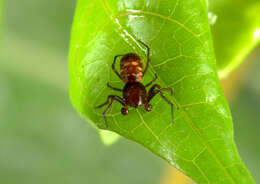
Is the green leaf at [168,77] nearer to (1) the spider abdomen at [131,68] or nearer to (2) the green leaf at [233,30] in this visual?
(1) the spider abdomen at [131,68]

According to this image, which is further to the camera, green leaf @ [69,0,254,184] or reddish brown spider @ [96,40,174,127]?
reddish brown spider @ [96,40,174,127]

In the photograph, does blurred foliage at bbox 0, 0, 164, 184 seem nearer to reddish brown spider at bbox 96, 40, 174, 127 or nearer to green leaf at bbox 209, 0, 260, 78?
reddish brown spider at bbox 96, 40, 174, 127

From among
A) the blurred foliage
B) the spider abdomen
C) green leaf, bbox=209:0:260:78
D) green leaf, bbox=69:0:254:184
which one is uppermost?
the blurred foliage

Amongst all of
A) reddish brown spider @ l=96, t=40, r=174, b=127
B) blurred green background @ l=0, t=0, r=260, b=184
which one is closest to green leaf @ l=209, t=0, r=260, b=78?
reddish brown spider @ l=96, t=40, r=174, b=127

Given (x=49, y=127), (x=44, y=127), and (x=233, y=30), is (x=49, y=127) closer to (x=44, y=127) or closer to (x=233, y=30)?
(x=44, y=127)

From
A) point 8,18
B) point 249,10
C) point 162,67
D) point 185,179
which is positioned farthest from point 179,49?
point 8,18

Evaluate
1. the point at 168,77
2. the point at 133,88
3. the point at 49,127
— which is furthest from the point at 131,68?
the point at 49,127
